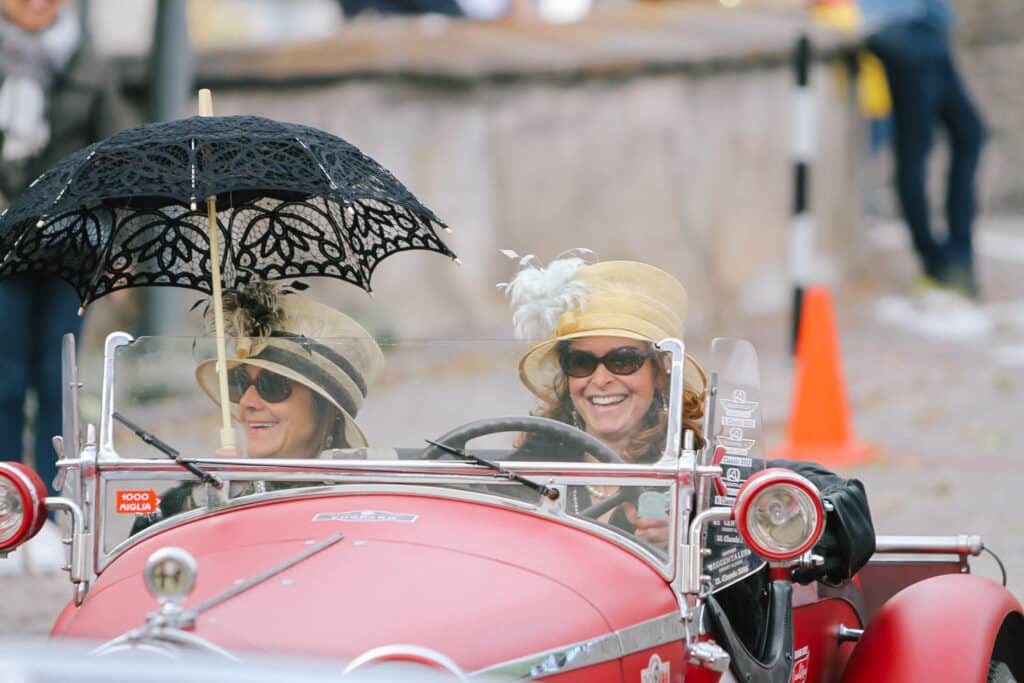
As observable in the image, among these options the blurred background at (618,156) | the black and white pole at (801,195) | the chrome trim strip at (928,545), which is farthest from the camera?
the blurred background at (618,156)

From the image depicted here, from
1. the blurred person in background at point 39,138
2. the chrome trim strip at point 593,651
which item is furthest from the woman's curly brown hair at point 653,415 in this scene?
the blurred person in background at point 39,138

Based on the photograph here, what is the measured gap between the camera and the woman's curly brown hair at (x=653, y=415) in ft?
11.2

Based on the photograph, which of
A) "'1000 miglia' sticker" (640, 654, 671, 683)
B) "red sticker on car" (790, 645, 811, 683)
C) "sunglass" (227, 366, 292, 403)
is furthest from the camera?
Result: "red sticker on car" (790, 645, 811, 683)

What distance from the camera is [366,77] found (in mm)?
10727

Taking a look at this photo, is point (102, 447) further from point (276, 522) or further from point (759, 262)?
point (759, 262)

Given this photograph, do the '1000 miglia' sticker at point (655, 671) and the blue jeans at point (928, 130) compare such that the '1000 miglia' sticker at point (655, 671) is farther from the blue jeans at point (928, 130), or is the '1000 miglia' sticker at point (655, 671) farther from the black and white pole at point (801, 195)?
the blue jeans at point (928, 130)

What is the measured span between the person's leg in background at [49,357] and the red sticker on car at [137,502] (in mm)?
2996

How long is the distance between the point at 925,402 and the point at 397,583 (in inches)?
279

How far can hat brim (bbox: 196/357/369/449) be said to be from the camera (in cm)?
363

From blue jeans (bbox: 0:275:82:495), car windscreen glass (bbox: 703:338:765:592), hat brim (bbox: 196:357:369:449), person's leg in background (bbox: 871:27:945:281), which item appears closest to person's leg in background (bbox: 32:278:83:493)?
blue jeans (bbox: 0:275:82:495)

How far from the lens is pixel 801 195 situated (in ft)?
33.6

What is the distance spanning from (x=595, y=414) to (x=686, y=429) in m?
0.19

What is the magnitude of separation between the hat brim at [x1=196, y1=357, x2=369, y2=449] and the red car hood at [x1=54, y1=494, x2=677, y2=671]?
253mm

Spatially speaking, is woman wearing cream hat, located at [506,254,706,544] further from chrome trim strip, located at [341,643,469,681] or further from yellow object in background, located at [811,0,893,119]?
yellow object in background, located at [811,0,893,119]
